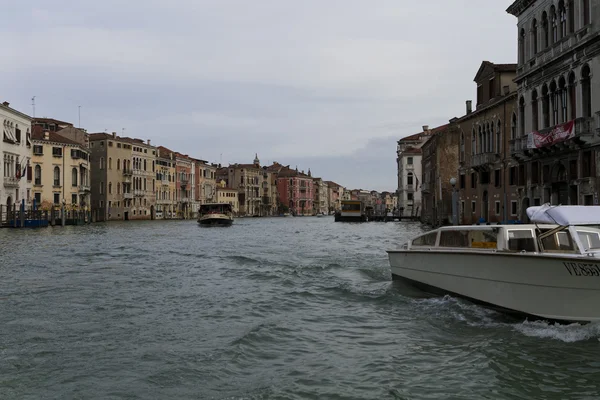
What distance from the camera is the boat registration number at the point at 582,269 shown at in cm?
695

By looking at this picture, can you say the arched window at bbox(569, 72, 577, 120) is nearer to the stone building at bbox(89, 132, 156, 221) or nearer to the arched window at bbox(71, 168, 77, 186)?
the arched window at bbox(71, 168, 77, 186)

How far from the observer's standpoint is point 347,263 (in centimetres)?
1694

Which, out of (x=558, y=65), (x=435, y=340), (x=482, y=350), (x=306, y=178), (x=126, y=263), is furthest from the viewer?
(x=306, y=178)

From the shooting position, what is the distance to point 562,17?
23234mm

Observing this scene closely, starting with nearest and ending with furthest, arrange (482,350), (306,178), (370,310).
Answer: (482,350) < (370,310) < (306,178)

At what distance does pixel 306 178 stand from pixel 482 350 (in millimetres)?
129846

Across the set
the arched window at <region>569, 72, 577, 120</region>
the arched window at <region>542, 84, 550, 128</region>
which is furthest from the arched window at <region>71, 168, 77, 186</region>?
the arched window at <region>569, 72, 577, 120</region>

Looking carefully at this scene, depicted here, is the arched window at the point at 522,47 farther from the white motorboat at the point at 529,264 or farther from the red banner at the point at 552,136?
the white motorboat at the point at 529,264

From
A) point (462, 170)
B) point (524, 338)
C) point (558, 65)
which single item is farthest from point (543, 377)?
point (462, 170)

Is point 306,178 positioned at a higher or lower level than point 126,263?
higher

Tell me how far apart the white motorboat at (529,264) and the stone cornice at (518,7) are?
1952 centimetres

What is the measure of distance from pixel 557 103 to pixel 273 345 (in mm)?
20677

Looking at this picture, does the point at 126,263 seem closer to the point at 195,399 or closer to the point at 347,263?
the point at 347,263

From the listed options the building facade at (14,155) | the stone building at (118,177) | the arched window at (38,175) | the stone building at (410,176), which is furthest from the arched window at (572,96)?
the stone building at (118,177)
